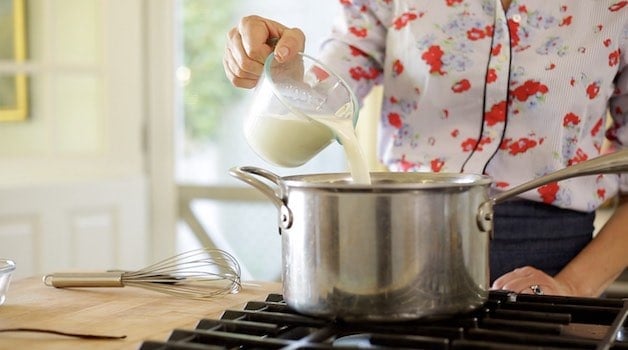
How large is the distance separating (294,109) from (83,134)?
2023 millimetres

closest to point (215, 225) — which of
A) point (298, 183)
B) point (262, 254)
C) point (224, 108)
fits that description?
point (262, 254)

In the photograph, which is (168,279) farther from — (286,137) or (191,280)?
(286,137)

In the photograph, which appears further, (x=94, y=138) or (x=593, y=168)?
(x=94, y=138)

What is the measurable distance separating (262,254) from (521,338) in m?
2.77

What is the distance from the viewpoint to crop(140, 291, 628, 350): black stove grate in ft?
2.62

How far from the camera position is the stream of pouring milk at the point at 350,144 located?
1.04 metres

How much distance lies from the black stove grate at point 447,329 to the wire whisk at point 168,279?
0.52ft

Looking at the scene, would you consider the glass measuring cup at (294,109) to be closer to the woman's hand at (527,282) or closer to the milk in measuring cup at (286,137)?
the milk in measuring cup at (286,137)

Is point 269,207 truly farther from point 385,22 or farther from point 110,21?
point 385,22

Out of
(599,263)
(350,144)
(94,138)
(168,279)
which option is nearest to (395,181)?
(350,144)

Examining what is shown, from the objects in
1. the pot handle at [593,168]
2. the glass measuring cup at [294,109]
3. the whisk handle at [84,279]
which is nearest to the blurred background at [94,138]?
the whisk handle at [84,279]

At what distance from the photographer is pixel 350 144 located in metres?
1.06

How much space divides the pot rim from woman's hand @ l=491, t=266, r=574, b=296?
192 millimetres

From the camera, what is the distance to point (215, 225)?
3.50m
